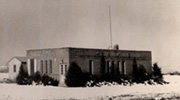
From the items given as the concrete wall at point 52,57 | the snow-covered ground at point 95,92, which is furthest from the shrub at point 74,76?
the snow-covered ground at point 95,92

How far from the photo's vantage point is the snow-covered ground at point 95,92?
12.6 feet

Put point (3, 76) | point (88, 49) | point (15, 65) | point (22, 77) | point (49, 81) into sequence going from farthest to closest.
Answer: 1. point (88, 49)
2. point (49, 81)
3. point (22, 77)
4. point (3, 76)
5. point (15, 65)

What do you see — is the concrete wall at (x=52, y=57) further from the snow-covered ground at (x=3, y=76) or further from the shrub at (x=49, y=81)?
the snow-covered ground at (x=3, y=76)

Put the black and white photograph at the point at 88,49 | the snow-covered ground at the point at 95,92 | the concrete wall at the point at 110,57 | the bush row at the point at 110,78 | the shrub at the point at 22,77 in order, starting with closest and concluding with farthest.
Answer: the snow-covered ground at the point at 95,92 → the black and white photograph at the point at 88,49 → the shrub at the point at 22,77 → the bush row at the point at 110,78 → the concrete wall at the point at 110,57

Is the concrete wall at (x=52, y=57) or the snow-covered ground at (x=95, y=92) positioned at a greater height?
the concrete wall at (x=52, y=57)

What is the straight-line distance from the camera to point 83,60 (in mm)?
5543

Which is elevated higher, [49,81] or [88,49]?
[88,49]

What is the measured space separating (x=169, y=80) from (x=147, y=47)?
0.69 m

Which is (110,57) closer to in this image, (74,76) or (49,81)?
(74,76)

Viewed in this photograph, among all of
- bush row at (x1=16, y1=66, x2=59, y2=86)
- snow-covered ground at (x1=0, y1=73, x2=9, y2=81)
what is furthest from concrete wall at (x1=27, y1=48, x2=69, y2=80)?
snow-covered ground at (x1=0, y1=73, x2=9, y2=81)

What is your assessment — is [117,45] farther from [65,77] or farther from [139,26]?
[65,77]

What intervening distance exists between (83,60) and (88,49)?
56 centimetres

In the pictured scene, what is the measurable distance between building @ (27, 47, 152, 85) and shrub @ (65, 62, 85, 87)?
66 mm

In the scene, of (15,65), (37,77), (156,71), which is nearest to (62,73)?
(37,77)
